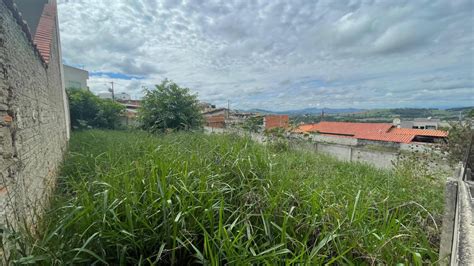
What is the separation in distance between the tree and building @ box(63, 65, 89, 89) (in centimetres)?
1312

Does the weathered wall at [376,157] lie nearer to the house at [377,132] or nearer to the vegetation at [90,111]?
the house at [377,132]

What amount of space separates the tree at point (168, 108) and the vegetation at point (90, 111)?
459cm

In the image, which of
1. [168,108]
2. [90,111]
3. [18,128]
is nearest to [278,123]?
[168,108]

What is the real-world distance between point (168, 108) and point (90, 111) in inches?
262

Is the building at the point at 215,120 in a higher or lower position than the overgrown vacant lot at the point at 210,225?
higher

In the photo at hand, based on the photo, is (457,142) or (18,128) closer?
(18,128)

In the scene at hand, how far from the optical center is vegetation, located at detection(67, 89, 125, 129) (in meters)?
13.6

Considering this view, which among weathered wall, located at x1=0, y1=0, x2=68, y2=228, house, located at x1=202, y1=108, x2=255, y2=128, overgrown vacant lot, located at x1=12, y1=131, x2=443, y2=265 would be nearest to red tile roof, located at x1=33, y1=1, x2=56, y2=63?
weathered wall, located at x1=0, y1=0, x2=68, y2=228

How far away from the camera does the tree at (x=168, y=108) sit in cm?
1109

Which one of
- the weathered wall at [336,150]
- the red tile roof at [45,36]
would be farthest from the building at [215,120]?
the red tile roof at [45,36]

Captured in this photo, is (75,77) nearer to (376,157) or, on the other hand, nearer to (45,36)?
(45,36)

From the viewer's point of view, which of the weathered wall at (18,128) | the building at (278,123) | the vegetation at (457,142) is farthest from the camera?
the building at (278,123)

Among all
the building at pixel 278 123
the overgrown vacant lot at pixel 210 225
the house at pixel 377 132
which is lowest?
the house at pixel 377 132

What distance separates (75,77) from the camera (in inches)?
860
